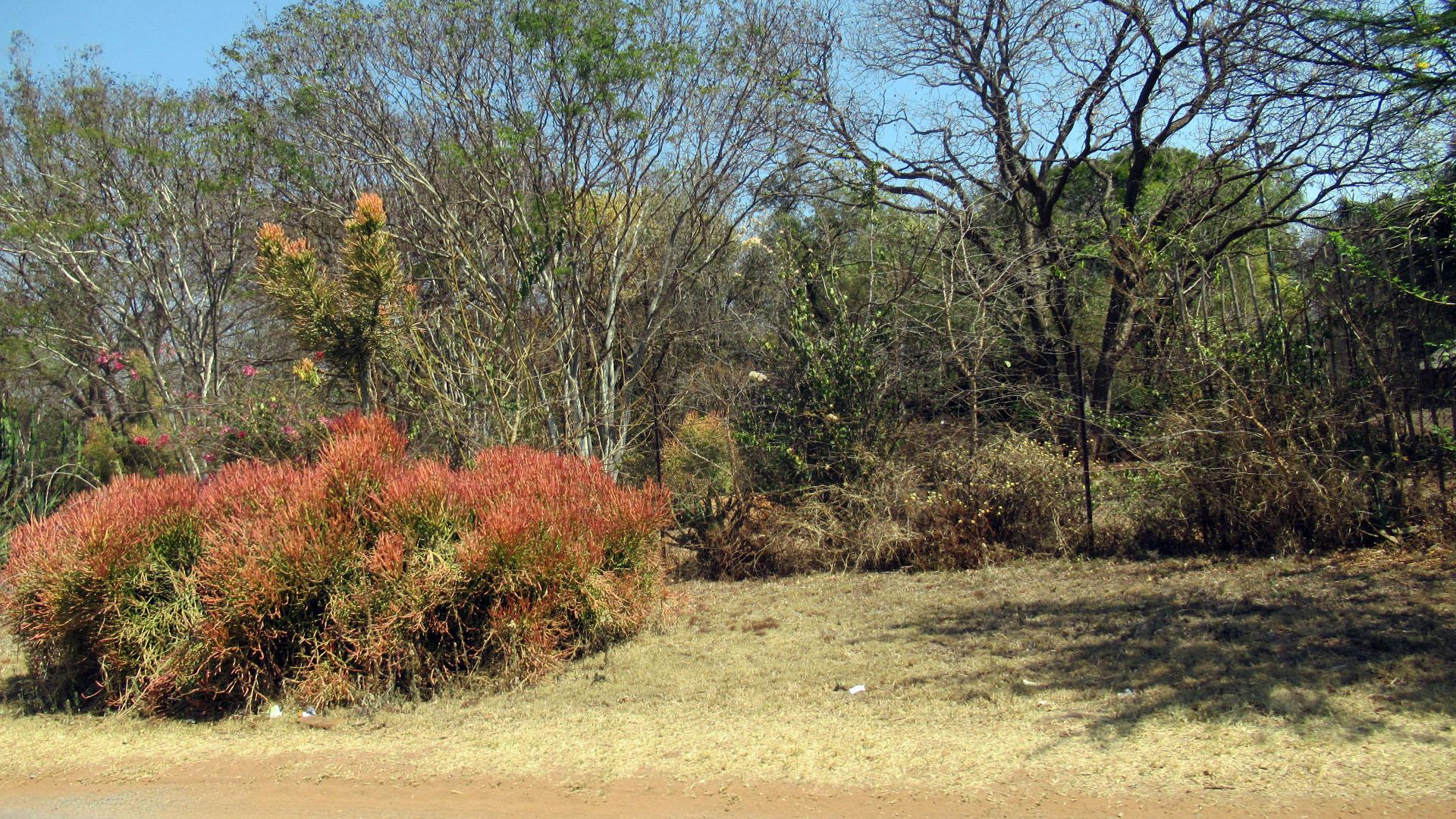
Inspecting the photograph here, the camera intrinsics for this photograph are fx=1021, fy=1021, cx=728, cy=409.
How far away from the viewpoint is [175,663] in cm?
707

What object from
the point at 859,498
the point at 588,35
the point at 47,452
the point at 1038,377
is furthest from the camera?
the point at 47,452


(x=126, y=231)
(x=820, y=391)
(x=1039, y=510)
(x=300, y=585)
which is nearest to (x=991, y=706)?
(x=300, y=585)

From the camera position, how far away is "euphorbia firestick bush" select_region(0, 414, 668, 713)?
7.08m

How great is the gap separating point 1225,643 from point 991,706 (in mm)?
1984

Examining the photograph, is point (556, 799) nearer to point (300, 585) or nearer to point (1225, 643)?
point (300, 585)

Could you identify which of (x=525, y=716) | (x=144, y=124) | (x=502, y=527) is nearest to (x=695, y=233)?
(x=502, y=527)

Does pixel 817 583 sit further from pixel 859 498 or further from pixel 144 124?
pixel 144 124

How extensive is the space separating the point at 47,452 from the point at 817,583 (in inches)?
553

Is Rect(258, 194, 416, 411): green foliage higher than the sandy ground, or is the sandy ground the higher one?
Rect(258, 194, 416, 411): green foliage

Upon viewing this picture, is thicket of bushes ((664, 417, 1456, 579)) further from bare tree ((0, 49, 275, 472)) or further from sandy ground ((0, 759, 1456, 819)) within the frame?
bare tree ((0, 49, 275, 472))

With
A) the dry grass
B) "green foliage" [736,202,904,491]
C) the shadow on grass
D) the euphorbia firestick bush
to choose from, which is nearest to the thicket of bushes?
"green foliage" [736,202,904,491]

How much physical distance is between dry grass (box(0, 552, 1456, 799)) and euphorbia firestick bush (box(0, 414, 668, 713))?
320mm

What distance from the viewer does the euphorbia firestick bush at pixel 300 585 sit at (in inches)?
279

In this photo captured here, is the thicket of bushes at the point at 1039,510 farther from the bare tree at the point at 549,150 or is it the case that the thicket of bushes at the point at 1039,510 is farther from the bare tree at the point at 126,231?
the bare tree at the point at 126,231
